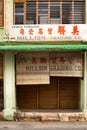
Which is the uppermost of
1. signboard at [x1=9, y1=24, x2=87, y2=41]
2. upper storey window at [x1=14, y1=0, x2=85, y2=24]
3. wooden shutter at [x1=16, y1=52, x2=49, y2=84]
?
upper storey window at [x1=14, y1=0, x2=85, y2=24]

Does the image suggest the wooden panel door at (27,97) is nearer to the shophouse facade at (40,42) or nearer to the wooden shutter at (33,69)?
the shophouse facade at (40,42)

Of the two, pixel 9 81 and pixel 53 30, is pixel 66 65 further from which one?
pixel 9 81

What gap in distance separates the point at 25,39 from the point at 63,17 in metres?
1.99

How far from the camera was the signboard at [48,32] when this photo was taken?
41.1 feet

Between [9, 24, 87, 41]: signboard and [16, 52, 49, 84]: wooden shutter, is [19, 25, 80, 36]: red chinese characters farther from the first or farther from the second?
[16, 52, 49, 84]: wooden shutter

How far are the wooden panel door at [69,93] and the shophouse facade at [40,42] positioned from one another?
74 centimetres

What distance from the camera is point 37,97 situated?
46.3 ft

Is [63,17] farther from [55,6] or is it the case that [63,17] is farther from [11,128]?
[11,128]

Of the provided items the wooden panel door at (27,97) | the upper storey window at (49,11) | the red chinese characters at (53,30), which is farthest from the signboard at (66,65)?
the wooden panel door at (27,97)

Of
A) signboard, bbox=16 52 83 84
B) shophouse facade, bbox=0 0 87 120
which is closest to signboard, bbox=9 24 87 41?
shophouse facade, bbox=0 0 87 120

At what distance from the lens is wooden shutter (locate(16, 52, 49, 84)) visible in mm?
12945

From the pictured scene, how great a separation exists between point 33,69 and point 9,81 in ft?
3.83

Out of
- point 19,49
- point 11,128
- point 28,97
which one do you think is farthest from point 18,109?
point 19,49

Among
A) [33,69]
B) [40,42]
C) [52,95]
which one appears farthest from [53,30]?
[52,95]
